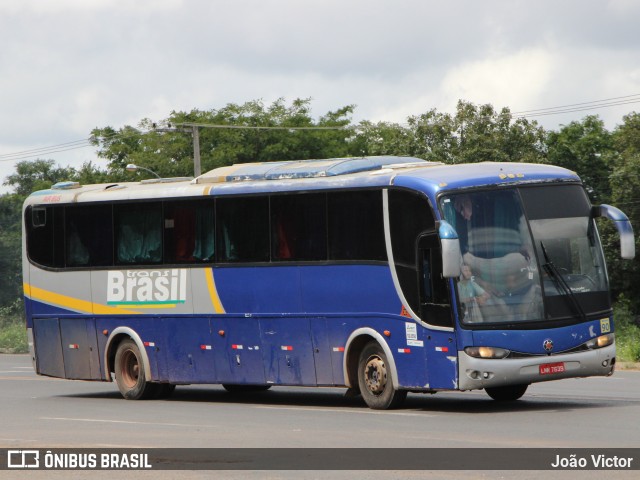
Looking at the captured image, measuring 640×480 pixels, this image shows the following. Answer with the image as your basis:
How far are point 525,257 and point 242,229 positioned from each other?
4.93m

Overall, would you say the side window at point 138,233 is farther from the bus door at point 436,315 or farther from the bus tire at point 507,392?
the bus tire at point 507,392

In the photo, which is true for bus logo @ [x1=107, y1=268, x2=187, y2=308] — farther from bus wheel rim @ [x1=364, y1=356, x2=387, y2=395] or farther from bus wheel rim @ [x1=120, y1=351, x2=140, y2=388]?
bus wheel rim @ [x1=364, y1=356, x2=387, y2=395]

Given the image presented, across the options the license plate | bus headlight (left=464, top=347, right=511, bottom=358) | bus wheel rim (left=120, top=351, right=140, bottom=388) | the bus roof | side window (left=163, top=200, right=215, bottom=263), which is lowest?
bus wheel rim (left=120, top=351, right=140, bottom=388)

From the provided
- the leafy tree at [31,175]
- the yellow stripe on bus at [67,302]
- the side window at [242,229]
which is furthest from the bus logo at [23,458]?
the leafy tree at [31,175]

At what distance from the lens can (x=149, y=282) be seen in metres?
23.3

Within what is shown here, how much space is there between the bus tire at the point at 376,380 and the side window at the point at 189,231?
3.53 meters

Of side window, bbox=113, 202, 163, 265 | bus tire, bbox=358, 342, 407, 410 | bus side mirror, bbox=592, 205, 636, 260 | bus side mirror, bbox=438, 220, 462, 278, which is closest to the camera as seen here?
bus side mirror, bbox=438, 220, 462, 278

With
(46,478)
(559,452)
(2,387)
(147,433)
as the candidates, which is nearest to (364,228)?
(147,433)

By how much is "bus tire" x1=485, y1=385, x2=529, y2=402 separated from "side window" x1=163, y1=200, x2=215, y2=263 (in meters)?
4.80

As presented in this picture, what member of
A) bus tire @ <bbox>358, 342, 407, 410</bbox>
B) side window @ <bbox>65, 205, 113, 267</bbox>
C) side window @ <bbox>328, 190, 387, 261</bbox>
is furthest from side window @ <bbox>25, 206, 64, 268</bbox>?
bus tire @ <bbox>358, 342, 407, 410</bbox>

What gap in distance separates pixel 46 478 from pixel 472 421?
647 cm

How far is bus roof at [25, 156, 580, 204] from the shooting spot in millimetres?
19172

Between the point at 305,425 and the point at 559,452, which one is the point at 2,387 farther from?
the point at 559,452

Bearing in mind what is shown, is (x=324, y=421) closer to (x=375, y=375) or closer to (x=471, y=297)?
(x=375, y=375)
